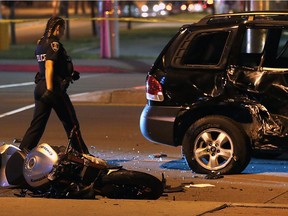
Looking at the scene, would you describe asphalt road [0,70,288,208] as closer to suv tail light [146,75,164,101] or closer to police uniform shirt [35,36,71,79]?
suv tail light [146,75,164,101]

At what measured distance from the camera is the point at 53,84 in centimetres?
935

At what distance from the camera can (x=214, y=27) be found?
31.7 feet

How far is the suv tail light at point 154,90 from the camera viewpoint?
972 centimetres

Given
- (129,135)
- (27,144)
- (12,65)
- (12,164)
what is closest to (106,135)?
(129,135)

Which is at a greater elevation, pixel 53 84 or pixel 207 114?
pixel 53 84

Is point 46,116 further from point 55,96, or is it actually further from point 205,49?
point 205,49

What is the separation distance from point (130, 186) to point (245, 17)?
274 centimetres

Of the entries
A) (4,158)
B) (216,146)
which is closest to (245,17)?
(216,146)

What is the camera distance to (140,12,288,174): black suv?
370 inches

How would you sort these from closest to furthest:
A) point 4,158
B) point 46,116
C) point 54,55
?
point 4,158, point 54,55, point 46,116

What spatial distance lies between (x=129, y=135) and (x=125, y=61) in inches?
539

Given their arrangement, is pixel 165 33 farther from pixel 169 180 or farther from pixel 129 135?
pixel 169 180

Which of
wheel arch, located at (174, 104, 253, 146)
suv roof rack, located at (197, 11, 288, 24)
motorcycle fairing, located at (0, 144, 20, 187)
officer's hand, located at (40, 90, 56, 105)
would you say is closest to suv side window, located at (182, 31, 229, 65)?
suv roof rack, located at (197, 11, 288, 24)

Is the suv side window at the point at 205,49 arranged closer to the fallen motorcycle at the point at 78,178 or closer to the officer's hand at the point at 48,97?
the officer's hand at the point at 48,97
